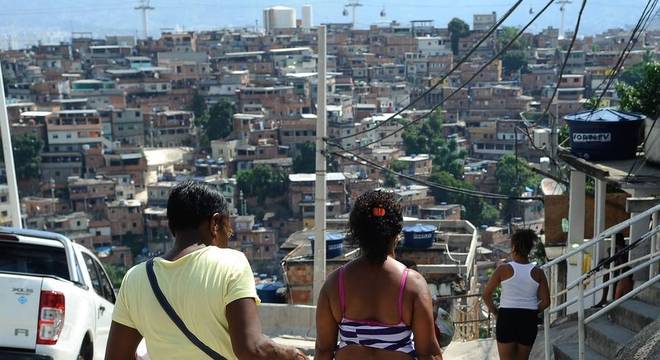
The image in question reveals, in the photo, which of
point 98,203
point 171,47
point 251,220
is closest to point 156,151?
point 98,203

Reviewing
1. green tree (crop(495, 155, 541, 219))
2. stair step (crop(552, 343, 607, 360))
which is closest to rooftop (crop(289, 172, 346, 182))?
green tree (crop(495, 155, 541, 219))

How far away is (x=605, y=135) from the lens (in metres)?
6.48

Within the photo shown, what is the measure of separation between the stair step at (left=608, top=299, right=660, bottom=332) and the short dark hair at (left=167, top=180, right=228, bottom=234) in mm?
2517

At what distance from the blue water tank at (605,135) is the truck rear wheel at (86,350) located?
11.8 feet

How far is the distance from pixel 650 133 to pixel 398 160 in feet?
164

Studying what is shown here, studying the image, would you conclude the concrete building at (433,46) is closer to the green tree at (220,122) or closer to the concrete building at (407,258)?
the green tree at (220,122)

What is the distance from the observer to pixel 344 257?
13547 millimetres

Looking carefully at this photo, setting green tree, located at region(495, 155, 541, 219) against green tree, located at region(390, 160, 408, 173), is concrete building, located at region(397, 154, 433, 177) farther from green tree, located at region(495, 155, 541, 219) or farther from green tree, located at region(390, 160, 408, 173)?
green tree, located at region(495, 155, 541, 219)

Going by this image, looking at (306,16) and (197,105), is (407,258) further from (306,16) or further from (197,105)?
(306,16)

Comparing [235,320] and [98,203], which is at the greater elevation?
[235,320]

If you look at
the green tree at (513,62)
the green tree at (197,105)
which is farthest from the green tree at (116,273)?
the green tree at (513,62)

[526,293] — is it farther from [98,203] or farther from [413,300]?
[98,203]

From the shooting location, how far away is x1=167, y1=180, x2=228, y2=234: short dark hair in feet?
8.16

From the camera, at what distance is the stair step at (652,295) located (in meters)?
4.55
